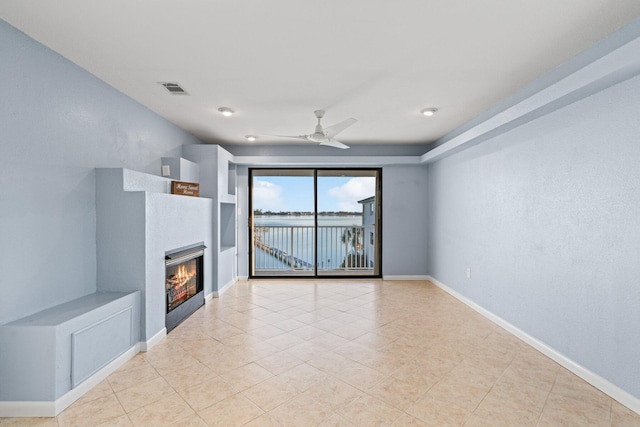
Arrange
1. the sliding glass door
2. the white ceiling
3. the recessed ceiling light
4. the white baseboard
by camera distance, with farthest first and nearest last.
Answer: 1. the sliding glass door
2. the recessed ceiling light
3. the white baseboard
4. the white ceiling

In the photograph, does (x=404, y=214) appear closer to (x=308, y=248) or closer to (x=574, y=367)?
(x=308, y=248)

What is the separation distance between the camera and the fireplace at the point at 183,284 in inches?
131

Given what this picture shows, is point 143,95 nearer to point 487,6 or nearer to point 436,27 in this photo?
point 436,27

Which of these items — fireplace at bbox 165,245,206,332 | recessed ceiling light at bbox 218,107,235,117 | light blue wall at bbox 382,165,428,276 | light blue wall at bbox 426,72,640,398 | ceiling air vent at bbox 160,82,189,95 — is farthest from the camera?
light blue wall at bbox 382,165,428,276

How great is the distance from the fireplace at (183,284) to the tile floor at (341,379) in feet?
0.50

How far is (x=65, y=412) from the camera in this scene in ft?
6.51

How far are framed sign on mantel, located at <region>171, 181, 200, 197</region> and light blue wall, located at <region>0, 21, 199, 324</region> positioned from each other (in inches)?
29.1

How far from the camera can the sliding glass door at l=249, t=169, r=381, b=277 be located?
6.30 m

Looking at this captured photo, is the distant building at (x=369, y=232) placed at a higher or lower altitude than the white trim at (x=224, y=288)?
higher

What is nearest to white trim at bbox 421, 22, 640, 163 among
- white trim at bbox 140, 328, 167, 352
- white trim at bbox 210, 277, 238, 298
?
white trim at bbox 140, 328, 167, 352

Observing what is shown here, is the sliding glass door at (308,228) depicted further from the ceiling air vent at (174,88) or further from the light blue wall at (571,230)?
the ceiling air vent at (174,88)

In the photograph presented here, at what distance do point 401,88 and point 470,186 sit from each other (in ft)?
6.26

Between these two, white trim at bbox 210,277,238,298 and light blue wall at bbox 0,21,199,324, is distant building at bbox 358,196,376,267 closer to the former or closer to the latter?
white trim at bbox 210,277,238,298

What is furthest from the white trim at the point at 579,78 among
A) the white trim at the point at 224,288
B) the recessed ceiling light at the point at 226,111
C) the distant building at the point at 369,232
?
the white trim at the point at 224,288
